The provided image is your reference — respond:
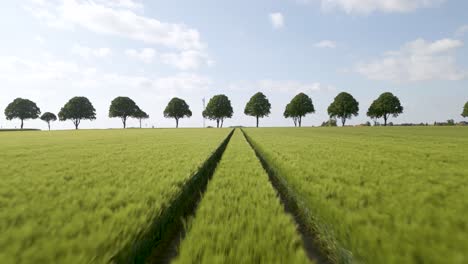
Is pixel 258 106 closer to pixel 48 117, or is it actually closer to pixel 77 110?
pixel 77 110

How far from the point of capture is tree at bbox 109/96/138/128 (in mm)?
91438

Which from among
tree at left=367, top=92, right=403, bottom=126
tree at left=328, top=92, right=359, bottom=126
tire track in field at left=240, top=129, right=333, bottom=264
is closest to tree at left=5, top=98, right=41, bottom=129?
tire track in field at left=240, top=129, right=333, bottom=264

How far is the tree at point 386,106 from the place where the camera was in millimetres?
81250

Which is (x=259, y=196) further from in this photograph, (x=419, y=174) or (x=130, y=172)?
(x=419, y=174)

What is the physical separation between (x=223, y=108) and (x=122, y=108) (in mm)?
43908

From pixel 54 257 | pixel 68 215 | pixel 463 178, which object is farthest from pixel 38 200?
pixel 463 178

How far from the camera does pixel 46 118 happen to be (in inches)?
4424

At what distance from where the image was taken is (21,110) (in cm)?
8569

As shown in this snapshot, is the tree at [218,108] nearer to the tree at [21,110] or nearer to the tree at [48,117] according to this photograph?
the tree at [21,110]

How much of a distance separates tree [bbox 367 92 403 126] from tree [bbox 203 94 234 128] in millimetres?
58691

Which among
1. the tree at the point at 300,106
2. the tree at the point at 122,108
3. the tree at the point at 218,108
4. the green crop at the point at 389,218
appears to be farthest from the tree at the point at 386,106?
the tree at the point at 122,108

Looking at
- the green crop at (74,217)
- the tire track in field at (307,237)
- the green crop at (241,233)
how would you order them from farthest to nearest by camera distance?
the tire track in field at (307,237), the green crop at (241,233), the green crop at (74,217)

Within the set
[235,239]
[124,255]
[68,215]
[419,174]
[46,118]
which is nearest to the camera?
[124,255]

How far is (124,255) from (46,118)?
14806cm
